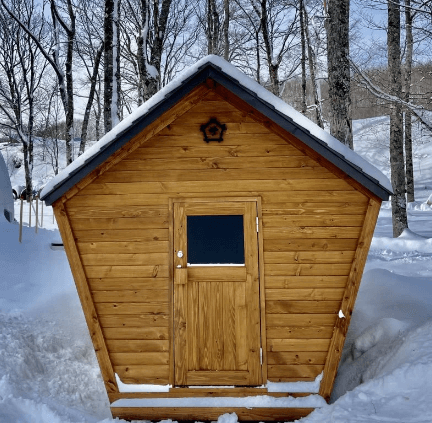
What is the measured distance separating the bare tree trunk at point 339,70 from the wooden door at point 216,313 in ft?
13.2

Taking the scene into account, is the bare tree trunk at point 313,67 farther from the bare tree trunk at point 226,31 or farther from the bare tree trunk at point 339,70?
the bare tree trunk at point 339,70

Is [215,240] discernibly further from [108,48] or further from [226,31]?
[226,31]

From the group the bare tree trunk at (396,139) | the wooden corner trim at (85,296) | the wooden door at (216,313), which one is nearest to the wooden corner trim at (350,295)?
the wooden door at (216,313)

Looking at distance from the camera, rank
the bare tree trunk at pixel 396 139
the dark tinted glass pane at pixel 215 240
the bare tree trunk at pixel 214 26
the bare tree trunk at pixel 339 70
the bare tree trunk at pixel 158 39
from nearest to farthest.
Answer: the dark tinted glass pane at pixel 215 240, the bare tree trunk at pixel 339 70, the bare tree trunk at pixel 158 39, the bare tree trunk at pixel 396 139, the bare tree trunk at pixel 214 26

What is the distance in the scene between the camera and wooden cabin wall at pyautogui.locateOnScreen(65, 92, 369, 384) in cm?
432

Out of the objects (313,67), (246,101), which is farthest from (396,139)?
(246,101)

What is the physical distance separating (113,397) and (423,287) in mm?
5189

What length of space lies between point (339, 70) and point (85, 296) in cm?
610

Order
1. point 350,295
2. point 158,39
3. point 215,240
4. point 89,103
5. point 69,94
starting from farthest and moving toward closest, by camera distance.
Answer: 1. point 89,103
2. point 69,94
3. point 158,39
4. point 215,240
5. point 350,295

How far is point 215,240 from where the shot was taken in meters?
4.62

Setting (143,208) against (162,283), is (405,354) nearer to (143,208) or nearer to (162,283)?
(162,283)

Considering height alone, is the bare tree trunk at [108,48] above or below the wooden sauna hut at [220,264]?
above

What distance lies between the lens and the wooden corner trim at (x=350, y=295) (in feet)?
13.7

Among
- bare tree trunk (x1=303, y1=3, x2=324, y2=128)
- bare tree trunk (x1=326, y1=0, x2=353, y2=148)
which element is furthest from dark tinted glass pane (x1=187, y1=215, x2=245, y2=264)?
bare tree trunk (x1=303, y1=3, x2=324, y2=128)
